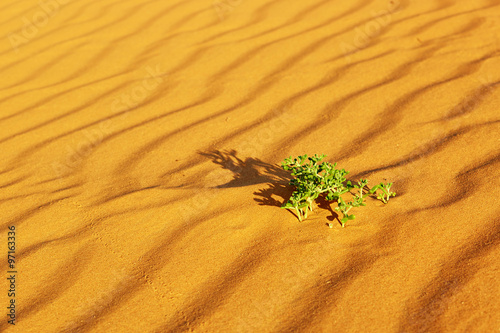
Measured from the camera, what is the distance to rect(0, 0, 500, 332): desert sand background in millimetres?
1477

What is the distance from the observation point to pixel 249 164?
2.15 meters

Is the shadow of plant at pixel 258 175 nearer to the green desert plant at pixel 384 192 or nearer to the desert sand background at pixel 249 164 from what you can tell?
the desert sand background at pixel 249 164

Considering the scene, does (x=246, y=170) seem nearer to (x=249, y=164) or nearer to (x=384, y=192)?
(x=249, y=164)

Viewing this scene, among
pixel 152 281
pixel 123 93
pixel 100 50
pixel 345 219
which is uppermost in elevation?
pixel 100 50

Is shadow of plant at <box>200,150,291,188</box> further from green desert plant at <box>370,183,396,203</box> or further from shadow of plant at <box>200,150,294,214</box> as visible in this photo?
green desert plant at <box>370,183,396,203</box>

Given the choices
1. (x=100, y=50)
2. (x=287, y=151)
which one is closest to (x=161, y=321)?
(x=287, y=151)

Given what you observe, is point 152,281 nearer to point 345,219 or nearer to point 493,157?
point 345,219

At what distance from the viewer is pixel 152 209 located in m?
1.87

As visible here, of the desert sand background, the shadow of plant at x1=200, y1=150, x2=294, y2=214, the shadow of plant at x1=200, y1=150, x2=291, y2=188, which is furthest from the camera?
the shadow of plant at x1=200, y1=150, x2=291, y2=188

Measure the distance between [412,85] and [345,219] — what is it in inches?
48.8

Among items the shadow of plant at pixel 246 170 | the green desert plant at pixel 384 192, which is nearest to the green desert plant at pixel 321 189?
the green desert plant at pixel 384 192

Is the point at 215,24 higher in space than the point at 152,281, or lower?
higher

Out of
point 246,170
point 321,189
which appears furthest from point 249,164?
point 321,189

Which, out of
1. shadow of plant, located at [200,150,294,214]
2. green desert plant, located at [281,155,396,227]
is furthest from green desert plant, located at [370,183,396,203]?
shadow of plant, located at [200,150,294,214]
